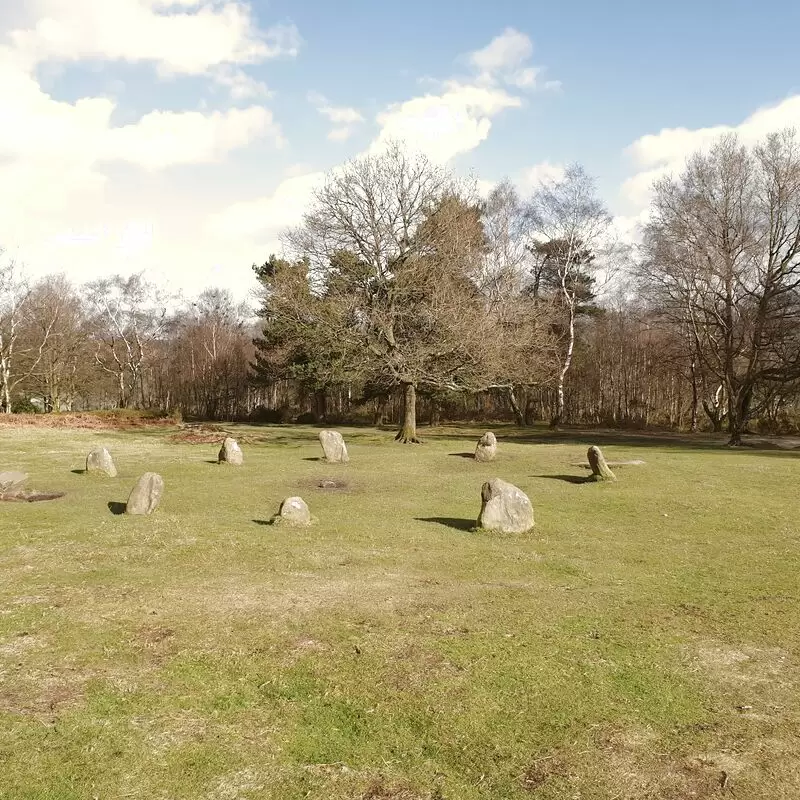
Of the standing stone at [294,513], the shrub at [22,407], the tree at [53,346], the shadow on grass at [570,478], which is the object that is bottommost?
the standing stone at [294,513]

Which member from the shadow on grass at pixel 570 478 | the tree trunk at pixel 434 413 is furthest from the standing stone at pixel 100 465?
the tree trunk at pixel 434 413

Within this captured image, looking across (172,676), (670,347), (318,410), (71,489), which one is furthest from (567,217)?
(172,676)

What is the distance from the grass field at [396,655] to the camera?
13.4 ft

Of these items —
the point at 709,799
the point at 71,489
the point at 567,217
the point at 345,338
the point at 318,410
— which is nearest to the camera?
the point at 709,799

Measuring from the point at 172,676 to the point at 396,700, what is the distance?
191 centimetres

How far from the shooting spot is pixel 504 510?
10930 mm

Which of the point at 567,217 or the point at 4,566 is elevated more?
the point at 567,217

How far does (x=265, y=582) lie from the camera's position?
795 centimetres

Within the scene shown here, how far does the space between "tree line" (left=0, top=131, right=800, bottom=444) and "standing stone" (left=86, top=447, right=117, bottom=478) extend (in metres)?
11.5

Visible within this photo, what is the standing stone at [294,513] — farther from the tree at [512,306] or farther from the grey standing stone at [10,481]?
the tree at [512,306]

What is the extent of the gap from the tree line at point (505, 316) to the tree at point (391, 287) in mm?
72

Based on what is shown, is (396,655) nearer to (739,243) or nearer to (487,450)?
(487,450)

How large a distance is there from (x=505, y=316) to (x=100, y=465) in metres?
18.4

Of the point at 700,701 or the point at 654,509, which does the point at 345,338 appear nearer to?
the point at 654,509
